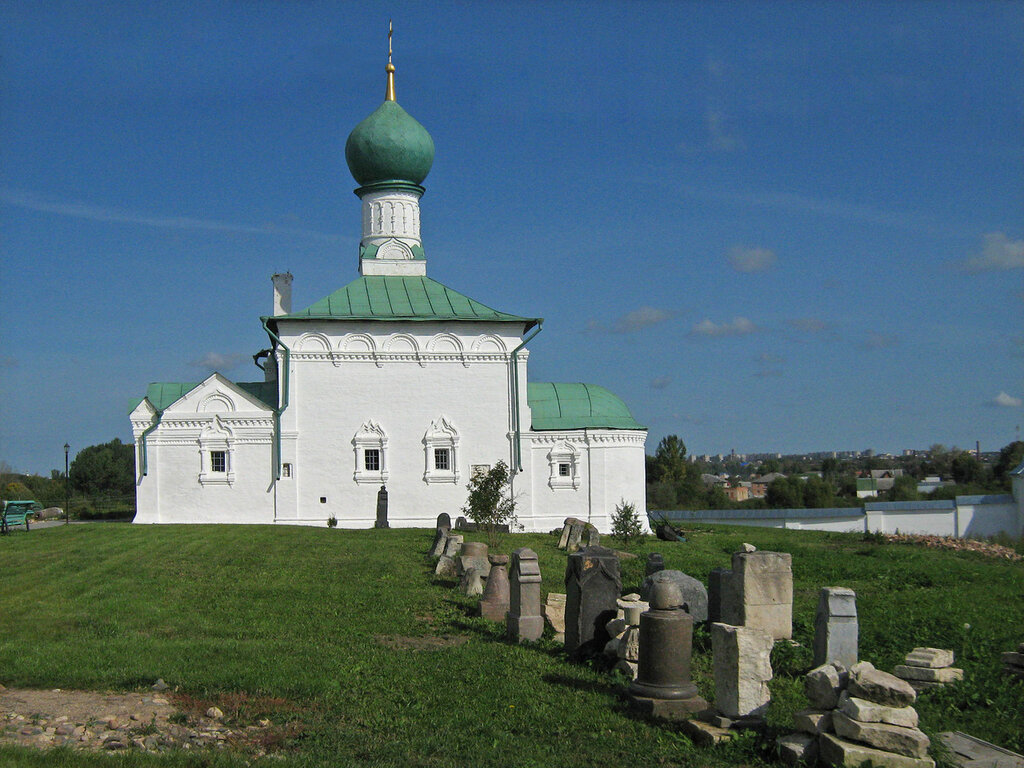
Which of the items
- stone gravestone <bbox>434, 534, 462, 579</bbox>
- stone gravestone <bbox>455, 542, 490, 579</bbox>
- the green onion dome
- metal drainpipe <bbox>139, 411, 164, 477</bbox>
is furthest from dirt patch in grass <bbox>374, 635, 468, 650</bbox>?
the green onion dome

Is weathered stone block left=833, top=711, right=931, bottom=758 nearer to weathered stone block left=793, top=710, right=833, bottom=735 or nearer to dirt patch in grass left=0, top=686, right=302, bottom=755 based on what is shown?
weathered stone block left=793, top=710, right=833, bottom=735

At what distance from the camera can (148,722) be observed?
6.76 m

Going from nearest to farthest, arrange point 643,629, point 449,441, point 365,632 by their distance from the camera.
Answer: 1. point 643,629
2. point 365,632
3. point 449,441

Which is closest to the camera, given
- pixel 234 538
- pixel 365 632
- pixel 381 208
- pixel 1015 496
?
pixel 365 632

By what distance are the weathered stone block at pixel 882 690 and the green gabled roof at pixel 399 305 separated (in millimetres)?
20418

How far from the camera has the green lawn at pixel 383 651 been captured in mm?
6730

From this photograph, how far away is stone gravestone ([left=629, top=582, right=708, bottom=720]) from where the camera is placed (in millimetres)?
7434

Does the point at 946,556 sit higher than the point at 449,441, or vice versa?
the point at 449,441

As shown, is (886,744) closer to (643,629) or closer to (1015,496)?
(643,629)

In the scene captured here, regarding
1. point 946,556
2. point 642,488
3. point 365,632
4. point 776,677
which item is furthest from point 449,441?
point 776,677

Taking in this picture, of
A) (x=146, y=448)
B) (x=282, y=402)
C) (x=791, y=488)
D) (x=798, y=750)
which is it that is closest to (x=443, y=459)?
(x=282, y=402)

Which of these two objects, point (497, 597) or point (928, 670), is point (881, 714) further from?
point (497, 597)

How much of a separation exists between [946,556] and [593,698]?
50.6ft

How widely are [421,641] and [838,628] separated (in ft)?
13.8
